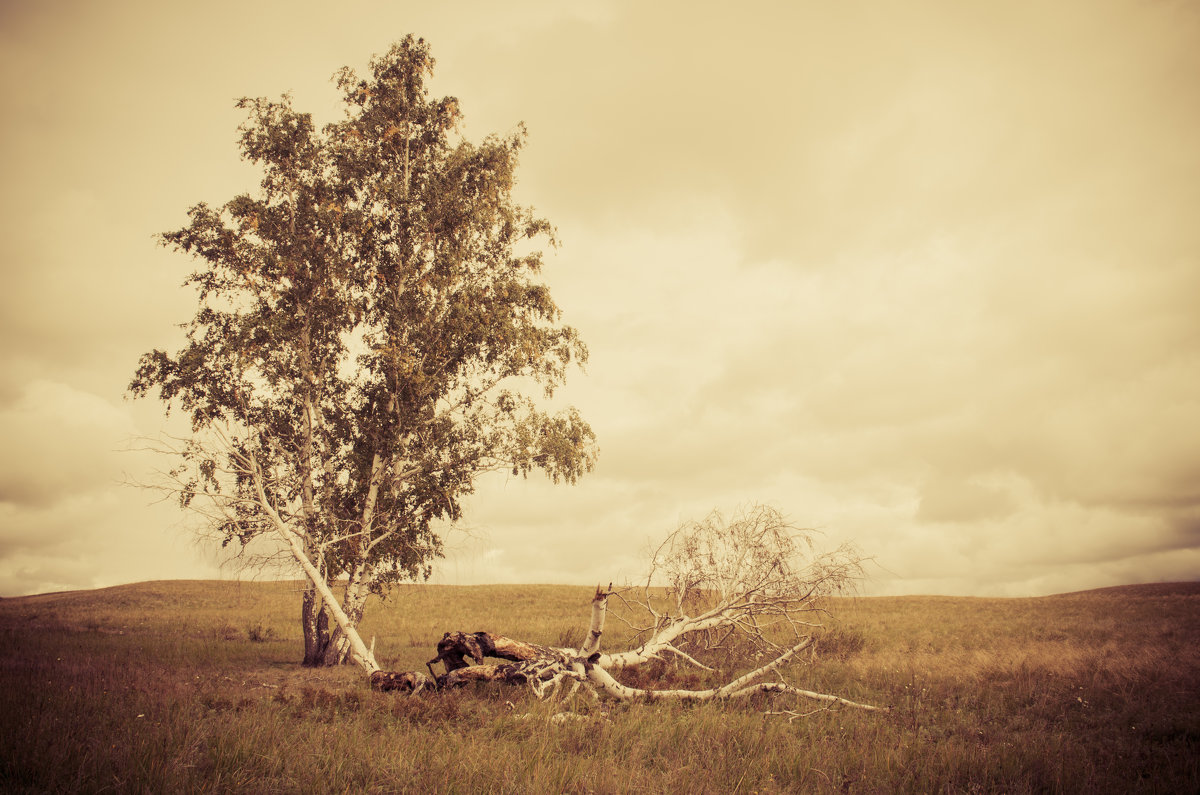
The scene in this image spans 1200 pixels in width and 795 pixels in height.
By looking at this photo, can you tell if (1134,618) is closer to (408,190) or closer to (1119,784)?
(1119,784)

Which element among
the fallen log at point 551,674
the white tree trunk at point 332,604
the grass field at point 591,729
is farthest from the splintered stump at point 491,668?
the white tree trunk at point 332,604

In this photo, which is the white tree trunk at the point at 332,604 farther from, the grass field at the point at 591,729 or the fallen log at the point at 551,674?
the fallen log at the point at 551,674

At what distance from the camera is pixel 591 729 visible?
7930 millimetres

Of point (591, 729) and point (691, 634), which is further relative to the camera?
point (691, 634)

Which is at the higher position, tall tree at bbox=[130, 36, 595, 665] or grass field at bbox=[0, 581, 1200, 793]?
tall tree at bbox=[130, 36, 595, 665]

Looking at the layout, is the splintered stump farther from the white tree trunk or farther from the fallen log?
the white tree trunk

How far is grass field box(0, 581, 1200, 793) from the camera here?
5.82m

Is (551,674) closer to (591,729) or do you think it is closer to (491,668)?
(491,668)

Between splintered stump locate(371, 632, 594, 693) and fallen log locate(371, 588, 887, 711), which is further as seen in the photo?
splintered stump locate(371, 632, 594, 693)

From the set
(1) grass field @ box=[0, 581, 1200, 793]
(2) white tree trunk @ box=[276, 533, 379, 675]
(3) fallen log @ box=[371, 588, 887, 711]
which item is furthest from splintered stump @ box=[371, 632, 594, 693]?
(2) white tree trunk @ box=[276, 533, 379, 675]

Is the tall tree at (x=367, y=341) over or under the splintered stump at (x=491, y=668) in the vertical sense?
over

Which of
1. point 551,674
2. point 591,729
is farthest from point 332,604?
point 591,729

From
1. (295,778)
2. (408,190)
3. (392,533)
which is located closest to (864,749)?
(295,778)

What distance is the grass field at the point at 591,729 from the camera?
582cm
